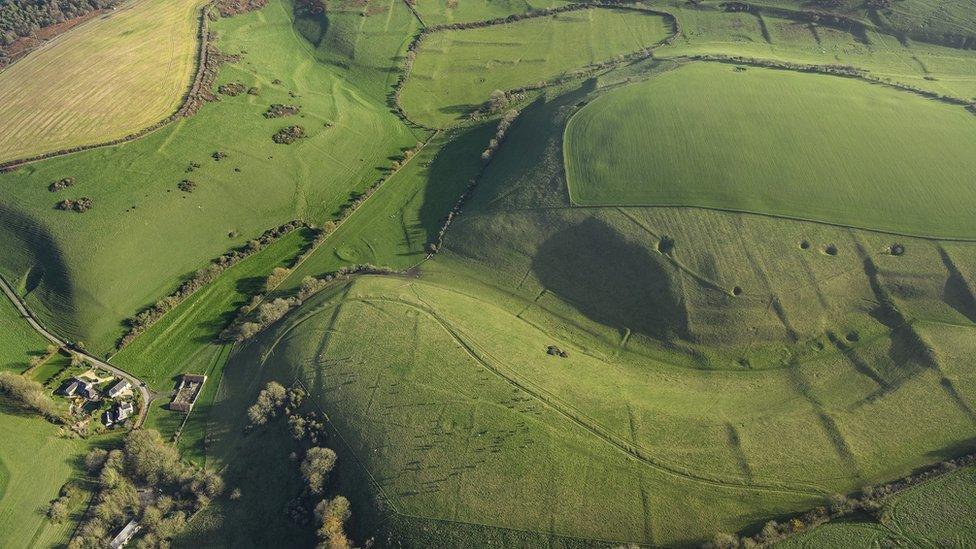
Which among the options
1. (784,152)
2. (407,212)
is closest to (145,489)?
(407,212)

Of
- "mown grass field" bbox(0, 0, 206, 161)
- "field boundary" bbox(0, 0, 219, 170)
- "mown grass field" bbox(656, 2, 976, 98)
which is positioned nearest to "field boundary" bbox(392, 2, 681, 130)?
"mown grass field" bbox(656, 2, 976, 98)

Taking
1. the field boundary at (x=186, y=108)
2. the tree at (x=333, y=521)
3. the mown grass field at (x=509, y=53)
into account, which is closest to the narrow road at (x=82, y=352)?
the field boundary at (x=186, y=108)

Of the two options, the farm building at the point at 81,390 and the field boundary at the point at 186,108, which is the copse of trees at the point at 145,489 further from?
the field boundary at the point at 186,108

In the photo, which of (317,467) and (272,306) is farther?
(272,306)

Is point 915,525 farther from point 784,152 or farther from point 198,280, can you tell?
point 198,280

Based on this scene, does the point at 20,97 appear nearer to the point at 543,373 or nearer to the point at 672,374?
the point at 543,373

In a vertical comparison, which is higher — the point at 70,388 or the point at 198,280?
the point at 198,280

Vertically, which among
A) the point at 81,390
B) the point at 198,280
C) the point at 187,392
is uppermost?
the point at 198,280
